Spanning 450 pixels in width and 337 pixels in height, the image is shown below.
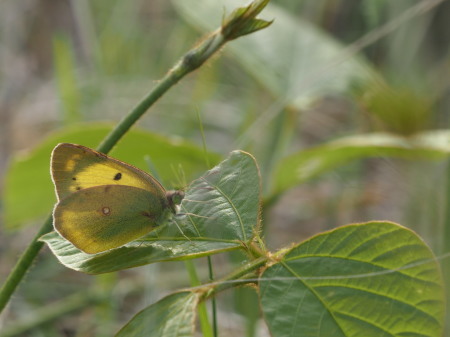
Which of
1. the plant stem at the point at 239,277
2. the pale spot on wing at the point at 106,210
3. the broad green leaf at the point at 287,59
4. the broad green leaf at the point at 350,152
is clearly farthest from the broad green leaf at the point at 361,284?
the broad green leaf at the point at 287,59

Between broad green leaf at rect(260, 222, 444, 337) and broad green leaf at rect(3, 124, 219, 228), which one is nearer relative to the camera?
broad green leaf at rect(260, 222, 444, 337)

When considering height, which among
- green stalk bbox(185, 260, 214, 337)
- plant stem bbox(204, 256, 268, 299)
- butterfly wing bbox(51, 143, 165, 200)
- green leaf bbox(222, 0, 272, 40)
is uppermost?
green leaf bbox(222, 0, 272, 40)

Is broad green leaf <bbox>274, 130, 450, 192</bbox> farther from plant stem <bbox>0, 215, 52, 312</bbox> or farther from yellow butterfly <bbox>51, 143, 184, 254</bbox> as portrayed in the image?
plant stem <bbox>0, 215, 52, 312</bbox>

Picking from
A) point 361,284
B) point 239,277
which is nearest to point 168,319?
point 239,277

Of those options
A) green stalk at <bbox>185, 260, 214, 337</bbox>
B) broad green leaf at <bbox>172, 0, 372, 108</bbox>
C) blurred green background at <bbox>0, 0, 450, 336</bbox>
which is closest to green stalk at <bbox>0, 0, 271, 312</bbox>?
blurred green background at <bbox>0, 0, 450, 336</bbox>

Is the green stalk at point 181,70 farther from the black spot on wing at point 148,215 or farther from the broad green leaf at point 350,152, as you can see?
the broad green leaf at point 350,152

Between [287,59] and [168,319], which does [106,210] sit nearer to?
[168,319]
